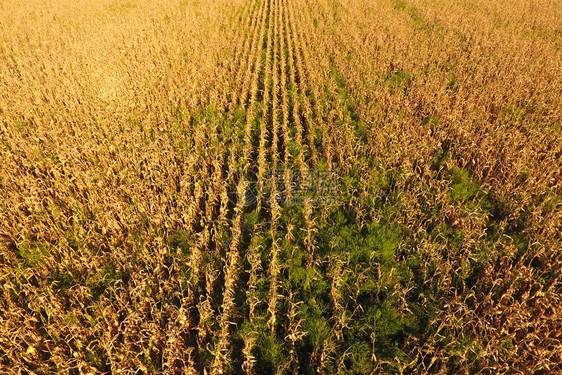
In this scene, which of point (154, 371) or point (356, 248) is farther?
→ point (356, 248)

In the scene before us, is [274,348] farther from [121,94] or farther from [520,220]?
[121,94]

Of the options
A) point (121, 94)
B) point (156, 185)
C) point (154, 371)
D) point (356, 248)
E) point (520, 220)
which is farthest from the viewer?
point (121, 94)

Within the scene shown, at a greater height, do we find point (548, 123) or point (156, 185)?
point (548, 123)

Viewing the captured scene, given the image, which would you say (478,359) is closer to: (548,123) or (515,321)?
(515,321)

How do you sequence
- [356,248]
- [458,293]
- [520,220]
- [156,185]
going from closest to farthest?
1. [458,293]
2. [356,248]
3. [520,220]
4. [156,185]

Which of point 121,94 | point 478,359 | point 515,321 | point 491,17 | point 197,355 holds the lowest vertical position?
point 197,355

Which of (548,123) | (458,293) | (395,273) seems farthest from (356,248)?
(548,123)
